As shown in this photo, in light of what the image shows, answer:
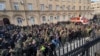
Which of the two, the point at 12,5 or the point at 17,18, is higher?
the point at 12,5

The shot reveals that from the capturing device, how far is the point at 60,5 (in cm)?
3741

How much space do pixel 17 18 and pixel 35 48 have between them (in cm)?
1940

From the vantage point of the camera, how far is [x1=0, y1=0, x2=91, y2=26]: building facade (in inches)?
1029

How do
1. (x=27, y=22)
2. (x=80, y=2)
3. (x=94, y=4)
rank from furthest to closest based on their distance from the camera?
(x=94, y=4)
(x=80, y=2)
(x=27, y=22)

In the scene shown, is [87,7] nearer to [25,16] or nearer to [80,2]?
[80,2]

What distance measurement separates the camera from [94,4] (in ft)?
221

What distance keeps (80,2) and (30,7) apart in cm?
2132

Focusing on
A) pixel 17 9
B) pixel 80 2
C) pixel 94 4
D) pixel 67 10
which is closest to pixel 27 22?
pixel 17 9

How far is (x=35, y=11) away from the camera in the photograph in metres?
30.8

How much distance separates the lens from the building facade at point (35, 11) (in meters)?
26.1

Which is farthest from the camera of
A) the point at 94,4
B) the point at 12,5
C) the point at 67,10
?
the point at 94,4

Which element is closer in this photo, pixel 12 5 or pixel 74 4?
pixel 12 5

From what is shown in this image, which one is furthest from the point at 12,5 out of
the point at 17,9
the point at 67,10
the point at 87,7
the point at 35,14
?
the point at 87,7

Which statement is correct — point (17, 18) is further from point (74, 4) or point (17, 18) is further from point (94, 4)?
point (94, 4)
